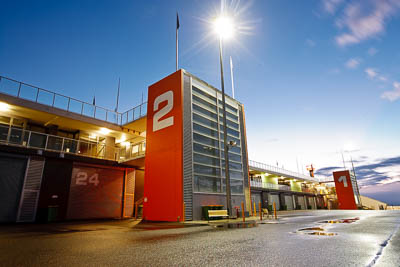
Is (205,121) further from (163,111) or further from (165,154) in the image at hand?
(165,154)

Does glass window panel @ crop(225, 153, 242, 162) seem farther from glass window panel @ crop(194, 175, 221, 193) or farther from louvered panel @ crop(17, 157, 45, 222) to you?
louvered panel @ crop(17, 157, 45, 222)

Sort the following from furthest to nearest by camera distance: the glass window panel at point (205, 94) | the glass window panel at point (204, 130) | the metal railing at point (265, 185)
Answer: the metal railing at point (265, 185), the glass window panel at point (205, 94), the glass window panel at point (204, 130)

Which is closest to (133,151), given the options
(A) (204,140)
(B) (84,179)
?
(B) (84,179)

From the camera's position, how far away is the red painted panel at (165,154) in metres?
16.3

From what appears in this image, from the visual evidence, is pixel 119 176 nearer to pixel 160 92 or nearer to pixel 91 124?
pixel 91 124

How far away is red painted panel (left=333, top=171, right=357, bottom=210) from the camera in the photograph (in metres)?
54.2

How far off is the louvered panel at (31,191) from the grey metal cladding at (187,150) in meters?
11.7

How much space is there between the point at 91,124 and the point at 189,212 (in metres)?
14.4

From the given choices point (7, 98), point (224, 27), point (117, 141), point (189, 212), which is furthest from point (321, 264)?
point (117, 141)

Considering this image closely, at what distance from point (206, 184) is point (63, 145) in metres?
12.8

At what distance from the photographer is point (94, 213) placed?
2133 cm

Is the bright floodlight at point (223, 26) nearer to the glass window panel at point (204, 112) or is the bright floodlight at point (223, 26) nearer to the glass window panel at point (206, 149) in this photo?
the glass window panel at point (204, 112)

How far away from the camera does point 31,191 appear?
17.8 metres

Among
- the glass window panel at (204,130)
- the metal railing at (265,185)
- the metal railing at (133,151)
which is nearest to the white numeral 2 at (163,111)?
the glass window panel at (204,130)
